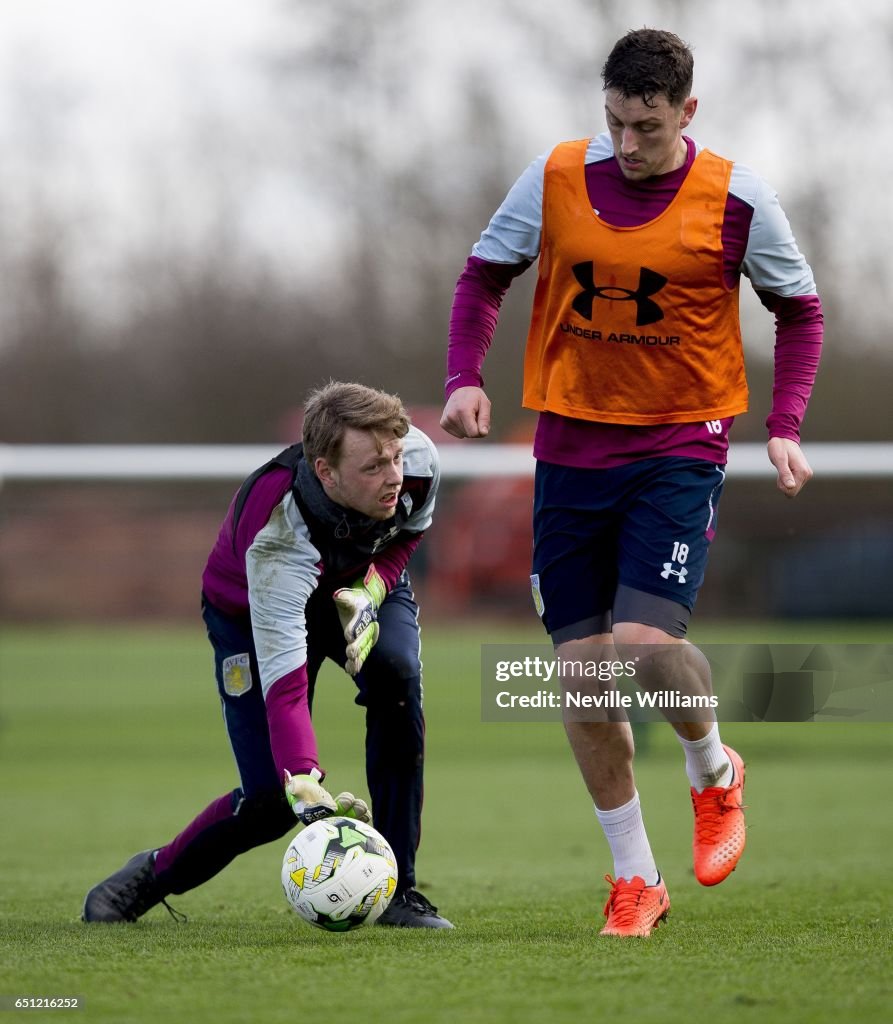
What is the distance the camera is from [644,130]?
4.26 m

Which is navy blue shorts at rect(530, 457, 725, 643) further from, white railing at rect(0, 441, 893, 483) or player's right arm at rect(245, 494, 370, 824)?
white railing at rect(0, 441, 893, 483)

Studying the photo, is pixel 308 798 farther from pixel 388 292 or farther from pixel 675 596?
pixel 388 292

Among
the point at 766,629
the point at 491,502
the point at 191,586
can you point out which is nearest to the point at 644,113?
the point at 491,502

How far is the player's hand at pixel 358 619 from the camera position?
426 centimetres

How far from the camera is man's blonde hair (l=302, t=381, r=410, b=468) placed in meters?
4.17

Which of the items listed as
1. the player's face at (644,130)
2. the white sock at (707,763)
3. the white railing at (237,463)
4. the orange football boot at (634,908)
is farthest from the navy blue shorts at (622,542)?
the white railing at (237,463)

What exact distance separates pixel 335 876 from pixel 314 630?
85 centimetres

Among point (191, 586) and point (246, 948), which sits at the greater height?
point (246, 948)

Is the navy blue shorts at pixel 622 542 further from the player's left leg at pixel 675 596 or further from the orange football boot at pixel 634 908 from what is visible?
the orange football boot at pixel 634 908

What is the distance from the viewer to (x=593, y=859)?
6.54m

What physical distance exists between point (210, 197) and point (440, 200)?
13.0 ft

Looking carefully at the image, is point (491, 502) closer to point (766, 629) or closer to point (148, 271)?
point (766, 629)

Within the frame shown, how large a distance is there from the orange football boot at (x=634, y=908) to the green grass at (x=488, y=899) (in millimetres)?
70

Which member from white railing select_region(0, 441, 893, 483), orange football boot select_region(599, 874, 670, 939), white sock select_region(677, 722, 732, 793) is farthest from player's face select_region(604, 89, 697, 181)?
white railing select_region(0, 441, 893, 483)
